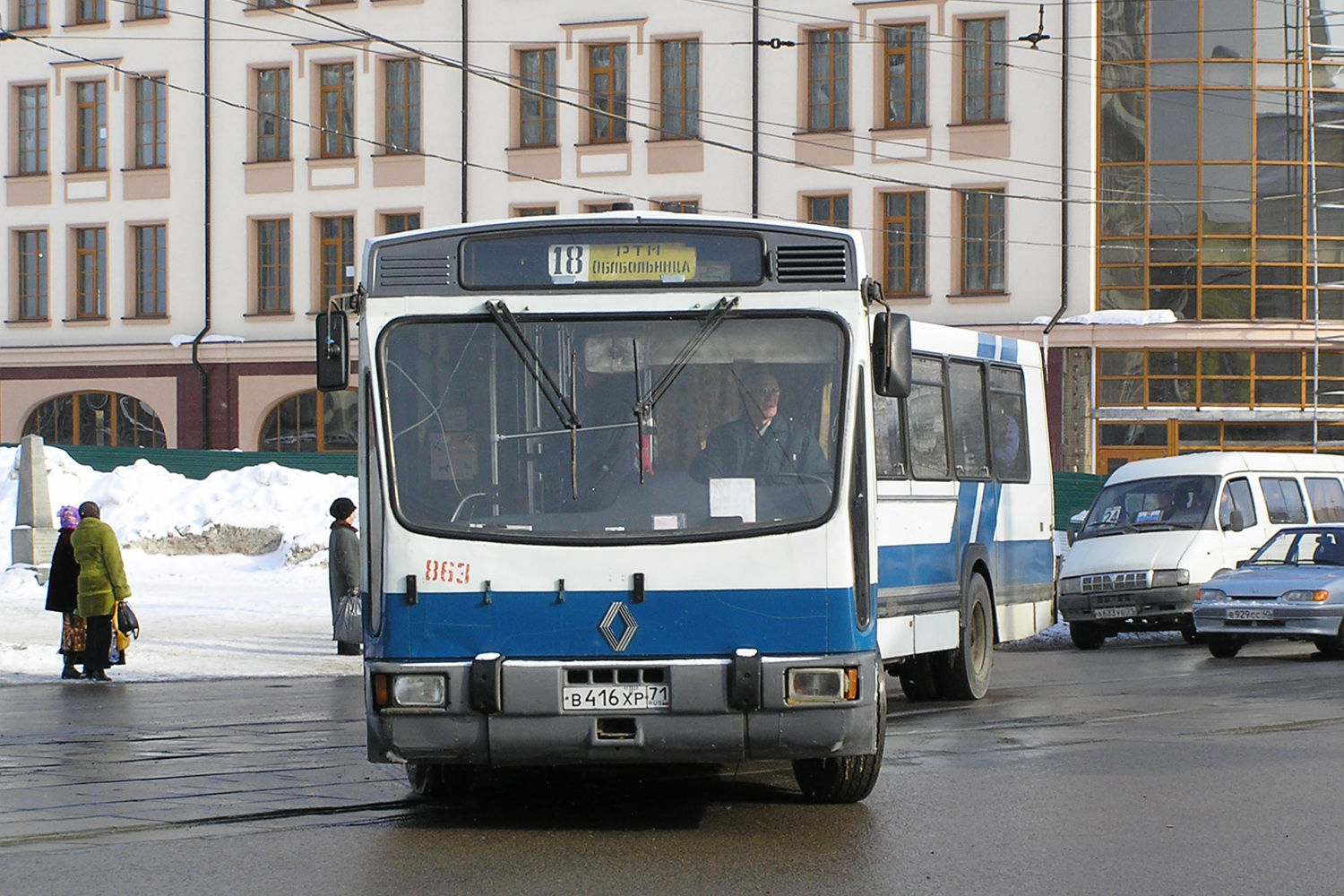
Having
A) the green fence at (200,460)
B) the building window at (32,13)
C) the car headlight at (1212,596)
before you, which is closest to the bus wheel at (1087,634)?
the car headlight at (1212,596)

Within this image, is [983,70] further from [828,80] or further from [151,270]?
[151,270]

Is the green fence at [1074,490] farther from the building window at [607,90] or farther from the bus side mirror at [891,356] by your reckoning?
the bus side mirror at [891,356]

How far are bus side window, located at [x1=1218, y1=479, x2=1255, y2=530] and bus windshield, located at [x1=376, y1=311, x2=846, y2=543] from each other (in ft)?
51.4

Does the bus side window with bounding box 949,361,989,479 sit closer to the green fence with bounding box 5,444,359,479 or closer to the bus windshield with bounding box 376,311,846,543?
the bus windshield with bounding box 376,311,846,543

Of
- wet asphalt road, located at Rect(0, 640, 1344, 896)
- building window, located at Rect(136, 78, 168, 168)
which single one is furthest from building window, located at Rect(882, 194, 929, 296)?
wet asphalt road, located at Rect(0, 640, 1344, 896)

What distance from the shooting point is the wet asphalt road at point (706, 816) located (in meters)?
7.61

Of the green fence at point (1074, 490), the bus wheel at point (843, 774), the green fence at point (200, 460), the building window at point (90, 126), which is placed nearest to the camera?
the bus wheel at point (843, 774)

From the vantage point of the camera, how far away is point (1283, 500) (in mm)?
24719

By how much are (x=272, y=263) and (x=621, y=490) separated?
39.5 m

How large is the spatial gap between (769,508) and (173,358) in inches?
1565

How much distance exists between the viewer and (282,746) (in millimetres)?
12266

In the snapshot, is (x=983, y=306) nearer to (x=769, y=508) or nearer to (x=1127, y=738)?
(x=1127, y=738)

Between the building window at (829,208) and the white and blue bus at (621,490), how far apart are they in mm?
34495

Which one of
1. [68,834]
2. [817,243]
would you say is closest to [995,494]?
[817,243]
